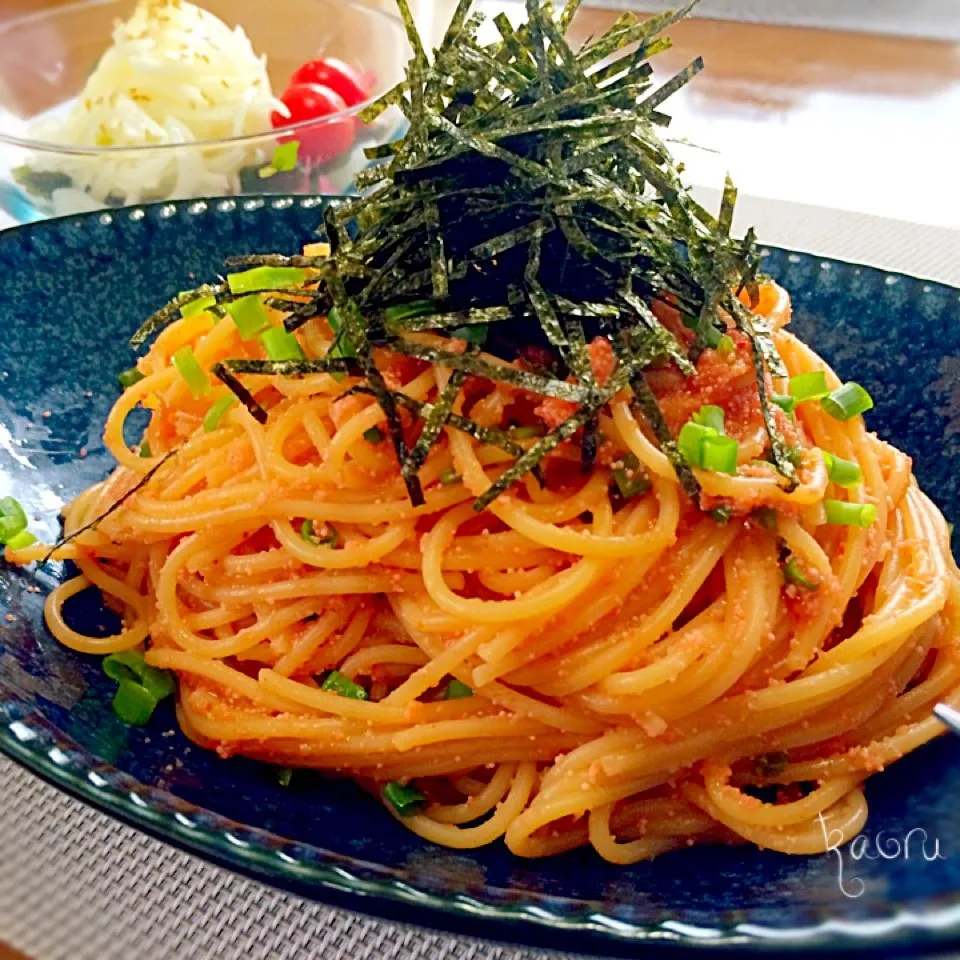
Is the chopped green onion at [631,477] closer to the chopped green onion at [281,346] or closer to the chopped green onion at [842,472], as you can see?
Answer: the chopped green onion at [842,472]

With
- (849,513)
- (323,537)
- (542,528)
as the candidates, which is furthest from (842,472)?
(323,537)

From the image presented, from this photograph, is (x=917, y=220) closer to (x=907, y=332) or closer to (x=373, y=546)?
(x=907, y=332)

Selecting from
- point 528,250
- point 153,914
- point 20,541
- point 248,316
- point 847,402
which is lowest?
point 153,914

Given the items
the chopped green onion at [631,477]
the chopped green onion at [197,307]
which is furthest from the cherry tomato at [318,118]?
the chopped green onion at [631,477]

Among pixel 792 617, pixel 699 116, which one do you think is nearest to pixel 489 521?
pixel 792 617

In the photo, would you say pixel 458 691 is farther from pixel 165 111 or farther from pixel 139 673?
pixel 165 111

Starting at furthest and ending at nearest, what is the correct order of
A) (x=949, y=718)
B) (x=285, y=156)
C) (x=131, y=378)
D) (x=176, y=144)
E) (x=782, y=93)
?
(x=782, y=93) < (x=285, y=156) < (x=176, y=144) < (x=131, y=378) < (x=949, y=718)
